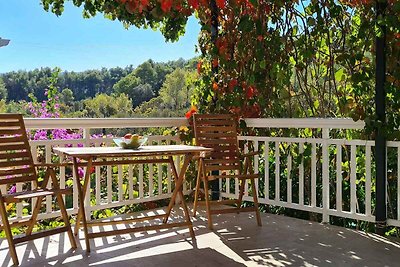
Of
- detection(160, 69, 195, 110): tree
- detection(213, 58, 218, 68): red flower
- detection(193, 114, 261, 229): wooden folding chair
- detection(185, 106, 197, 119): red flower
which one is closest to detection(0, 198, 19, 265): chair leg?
detection(193, 114, 261, 229): wooden folding chair

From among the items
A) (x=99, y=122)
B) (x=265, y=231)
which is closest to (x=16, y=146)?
(x=99, y=122)

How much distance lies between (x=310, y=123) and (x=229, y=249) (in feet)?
4.95

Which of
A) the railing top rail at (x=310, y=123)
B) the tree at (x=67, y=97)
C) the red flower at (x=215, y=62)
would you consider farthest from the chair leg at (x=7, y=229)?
the tree at (x=67, y=97)

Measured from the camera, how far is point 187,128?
518 cm

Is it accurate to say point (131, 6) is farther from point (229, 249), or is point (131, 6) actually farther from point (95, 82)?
point (95, 82)

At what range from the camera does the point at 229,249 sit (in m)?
3.44

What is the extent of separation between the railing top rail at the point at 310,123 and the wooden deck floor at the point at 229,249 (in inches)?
37.0

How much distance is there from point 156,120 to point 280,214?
1.71m

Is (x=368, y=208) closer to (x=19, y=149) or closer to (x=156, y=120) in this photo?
(x=156, y=120)

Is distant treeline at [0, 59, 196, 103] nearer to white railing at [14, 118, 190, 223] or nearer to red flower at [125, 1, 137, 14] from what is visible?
white railing at [14, 118, 190, 223]

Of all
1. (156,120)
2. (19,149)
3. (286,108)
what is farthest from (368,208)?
(19,149)

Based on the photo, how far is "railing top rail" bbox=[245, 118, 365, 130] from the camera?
3879 mm

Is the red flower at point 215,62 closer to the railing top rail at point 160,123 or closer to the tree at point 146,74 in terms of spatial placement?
the railing top rail at point 160,123

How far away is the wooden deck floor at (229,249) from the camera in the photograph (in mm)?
3123
